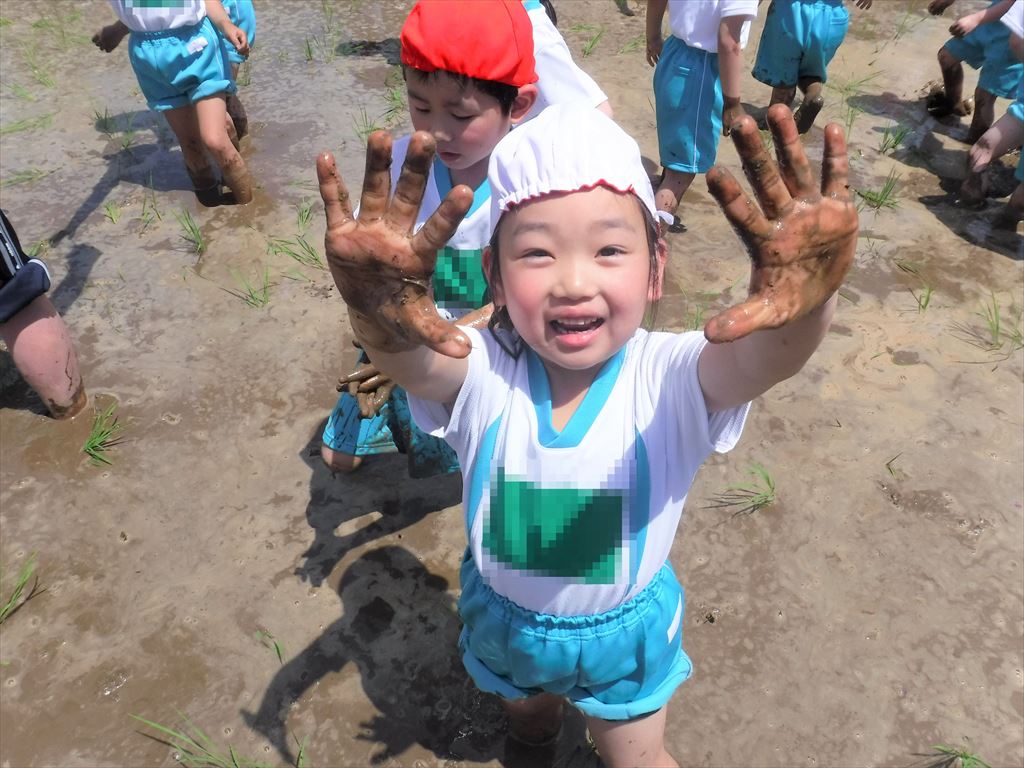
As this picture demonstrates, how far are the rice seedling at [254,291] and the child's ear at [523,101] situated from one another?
5.50 ft

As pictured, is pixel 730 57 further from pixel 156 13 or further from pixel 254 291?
pixel 156 13

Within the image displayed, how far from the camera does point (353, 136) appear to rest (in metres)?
4.21

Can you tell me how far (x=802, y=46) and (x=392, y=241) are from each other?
155 inches

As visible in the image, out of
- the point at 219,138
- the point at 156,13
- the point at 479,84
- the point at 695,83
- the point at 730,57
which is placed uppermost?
the point at 479,84

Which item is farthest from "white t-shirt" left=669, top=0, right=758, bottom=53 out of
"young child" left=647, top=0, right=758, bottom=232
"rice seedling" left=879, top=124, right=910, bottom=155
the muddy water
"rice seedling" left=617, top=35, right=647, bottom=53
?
"rice seedling" left=617, top=35, right=647, bottom=53

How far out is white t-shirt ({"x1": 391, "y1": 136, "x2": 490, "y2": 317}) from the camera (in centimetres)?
182

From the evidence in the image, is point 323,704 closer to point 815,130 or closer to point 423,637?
point 423,637

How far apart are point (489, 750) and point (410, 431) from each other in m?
0.83

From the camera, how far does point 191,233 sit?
351 centimetres

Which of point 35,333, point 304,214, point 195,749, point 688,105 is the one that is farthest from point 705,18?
point 195,749

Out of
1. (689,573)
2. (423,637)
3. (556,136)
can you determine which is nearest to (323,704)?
(423,637)

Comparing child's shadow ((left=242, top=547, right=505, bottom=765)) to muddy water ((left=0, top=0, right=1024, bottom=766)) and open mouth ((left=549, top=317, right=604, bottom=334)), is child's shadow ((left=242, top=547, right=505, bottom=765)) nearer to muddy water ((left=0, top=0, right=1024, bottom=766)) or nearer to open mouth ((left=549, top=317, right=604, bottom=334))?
muddy water ((left=0, top=0, right=1024, bottom=766))

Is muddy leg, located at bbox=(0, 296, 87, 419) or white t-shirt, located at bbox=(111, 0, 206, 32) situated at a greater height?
white t-shirt, located at bbox=(111, 0, 206, 32)

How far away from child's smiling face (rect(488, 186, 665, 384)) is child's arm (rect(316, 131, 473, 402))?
0.47ft
